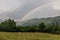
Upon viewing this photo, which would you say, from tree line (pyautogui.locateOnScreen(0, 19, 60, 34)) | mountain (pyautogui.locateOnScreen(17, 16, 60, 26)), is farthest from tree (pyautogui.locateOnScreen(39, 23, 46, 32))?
mountain (pyautogui.locateOnScreen(17, 16, 60, 26))

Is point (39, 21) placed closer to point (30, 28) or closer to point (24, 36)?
point (30, 28)

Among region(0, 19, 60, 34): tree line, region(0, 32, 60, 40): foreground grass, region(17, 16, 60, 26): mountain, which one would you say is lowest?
region(0, 32, 60, 40): foreground grass

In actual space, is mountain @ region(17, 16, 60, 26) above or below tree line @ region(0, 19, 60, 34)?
above

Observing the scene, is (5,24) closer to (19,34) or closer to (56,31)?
(19,34)

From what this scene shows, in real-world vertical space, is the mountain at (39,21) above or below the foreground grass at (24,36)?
above

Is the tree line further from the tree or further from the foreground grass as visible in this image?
the foreground grass

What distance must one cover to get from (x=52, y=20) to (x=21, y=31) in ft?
4.08

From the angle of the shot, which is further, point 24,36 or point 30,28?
point 30,28

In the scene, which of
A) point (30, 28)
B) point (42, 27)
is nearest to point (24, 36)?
point (30, 28)

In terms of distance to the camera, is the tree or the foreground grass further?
the tree

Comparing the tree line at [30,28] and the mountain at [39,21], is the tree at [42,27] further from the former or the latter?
the mountain at [39,21]

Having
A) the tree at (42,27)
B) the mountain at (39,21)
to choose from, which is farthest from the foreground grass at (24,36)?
the mountain at (39,21)

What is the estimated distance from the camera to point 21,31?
4344 millimetres

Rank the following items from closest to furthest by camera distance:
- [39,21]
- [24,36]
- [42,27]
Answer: [24,36] → [42,27] → [39,21]
